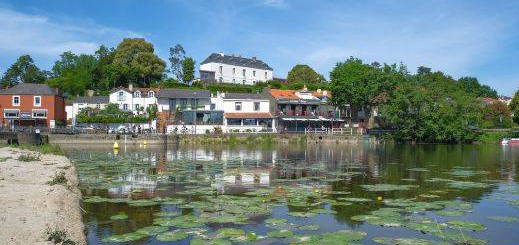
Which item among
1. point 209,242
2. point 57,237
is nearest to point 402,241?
point 209,242

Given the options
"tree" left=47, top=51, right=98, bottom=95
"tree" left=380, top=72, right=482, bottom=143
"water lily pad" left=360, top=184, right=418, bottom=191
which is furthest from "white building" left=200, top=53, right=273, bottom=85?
"water lily pad" left=360, top=184, right=418, bottom=191

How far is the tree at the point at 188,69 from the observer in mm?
102562

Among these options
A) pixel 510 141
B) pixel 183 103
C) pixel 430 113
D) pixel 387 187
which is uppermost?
pixel 183 103

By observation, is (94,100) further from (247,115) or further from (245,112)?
(247,115)

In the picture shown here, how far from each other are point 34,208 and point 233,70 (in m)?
99.3

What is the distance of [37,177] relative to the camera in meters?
22.6

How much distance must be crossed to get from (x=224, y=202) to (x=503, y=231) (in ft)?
34.4

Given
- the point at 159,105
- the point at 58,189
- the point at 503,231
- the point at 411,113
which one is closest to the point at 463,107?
the point at 411,113

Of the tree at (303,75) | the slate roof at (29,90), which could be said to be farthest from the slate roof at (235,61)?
the slate roof at (29,90)

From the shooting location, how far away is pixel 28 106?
76062 mm

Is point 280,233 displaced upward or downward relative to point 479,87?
downward

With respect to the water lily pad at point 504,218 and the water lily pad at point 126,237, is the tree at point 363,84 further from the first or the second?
the water lily pad at point 126,237

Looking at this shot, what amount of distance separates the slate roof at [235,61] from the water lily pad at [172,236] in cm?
9794

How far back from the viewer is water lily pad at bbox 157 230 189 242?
13.8 metres
